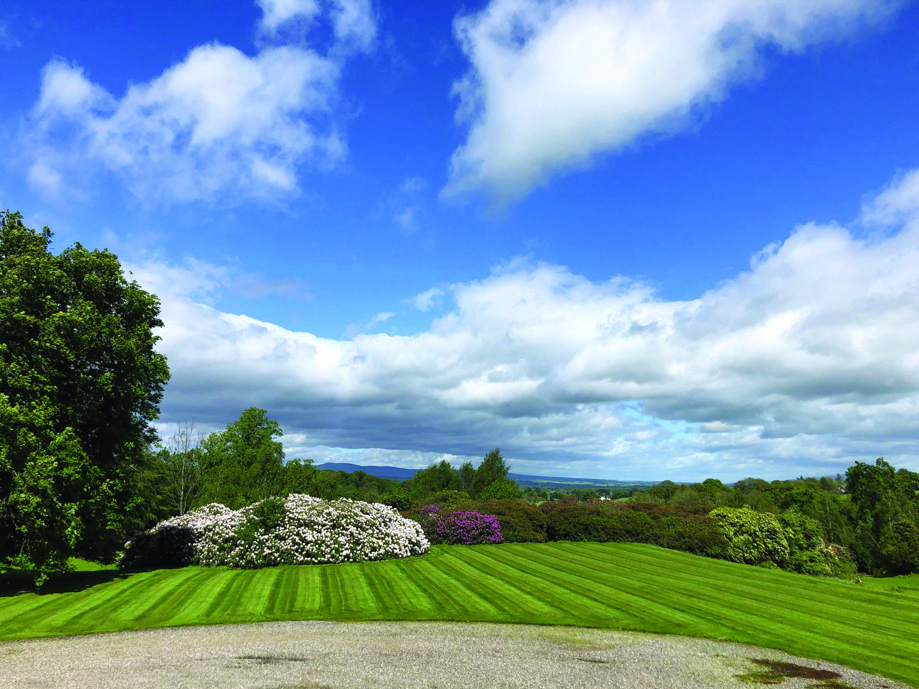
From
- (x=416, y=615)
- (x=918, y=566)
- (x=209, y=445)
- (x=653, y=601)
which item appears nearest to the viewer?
(x=416, y=615)

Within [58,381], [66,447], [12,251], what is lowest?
[66,447]

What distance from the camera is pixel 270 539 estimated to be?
2512cm

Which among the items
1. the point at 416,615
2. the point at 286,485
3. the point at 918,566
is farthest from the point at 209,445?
the point at 918,566

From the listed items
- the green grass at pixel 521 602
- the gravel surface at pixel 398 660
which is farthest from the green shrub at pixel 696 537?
the gravel surface at pixel 398 660

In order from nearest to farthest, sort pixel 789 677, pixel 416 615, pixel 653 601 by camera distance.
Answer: pixel 789 677, pixel 416 615, pixel 653 601

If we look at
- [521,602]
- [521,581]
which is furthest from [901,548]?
[521,602]

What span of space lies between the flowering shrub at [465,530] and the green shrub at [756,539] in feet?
47.3

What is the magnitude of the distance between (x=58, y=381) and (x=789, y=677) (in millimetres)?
24564

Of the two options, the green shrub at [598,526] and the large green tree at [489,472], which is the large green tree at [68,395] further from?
the large green tree at [489,472]

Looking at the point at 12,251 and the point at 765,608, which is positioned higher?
the point at 12,251

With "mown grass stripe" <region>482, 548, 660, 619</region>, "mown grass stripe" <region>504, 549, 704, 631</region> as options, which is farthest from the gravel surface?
"mown grass stripe" <region>482, 548, 660, 619</region>

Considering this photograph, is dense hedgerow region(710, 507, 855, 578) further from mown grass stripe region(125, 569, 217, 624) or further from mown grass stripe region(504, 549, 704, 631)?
mown grass stripe region(125, 569, 217, 624)

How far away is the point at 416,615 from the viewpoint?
1573 cm

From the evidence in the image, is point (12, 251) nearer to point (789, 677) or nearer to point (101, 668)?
point (101, 668)
